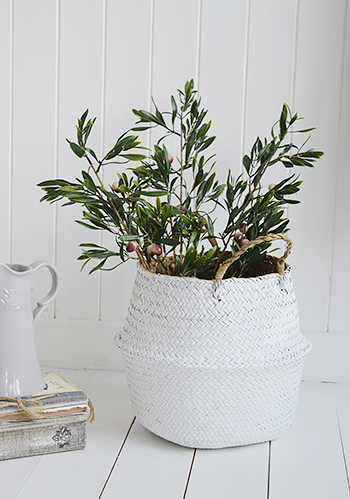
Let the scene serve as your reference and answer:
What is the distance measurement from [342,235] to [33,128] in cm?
81

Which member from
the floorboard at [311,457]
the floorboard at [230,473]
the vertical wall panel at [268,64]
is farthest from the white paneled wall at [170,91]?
the floorboard at [230,473]

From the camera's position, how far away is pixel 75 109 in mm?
1362

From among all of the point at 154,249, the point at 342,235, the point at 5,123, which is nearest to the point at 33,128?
the point at 5,123

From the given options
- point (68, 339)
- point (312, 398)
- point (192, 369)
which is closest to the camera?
point (192, 369)

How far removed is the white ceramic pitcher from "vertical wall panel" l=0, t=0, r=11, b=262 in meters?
0.45

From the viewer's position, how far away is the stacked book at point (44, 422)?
0.95 metres

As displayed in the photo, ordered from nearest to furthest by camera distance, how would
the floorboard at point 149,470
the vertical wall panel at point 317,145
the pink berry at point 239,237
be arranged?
the floorboard at point 149,470 < the pink berry at point 239,237 < the vertical wall panel at point 317,145

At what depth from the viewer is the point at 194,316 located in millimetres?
961

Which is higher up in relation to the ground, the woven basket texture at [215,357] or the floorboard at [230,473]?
the woven basket texture at [215,357]

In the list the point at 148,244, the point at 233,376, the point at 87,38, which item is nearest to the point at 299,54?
the point at 87,38

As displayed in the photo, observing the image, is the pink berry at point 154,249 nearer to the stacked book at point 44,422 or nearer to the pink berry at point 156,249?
the pink berry at point 156,249

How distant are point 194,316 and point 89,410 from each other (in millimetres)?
274

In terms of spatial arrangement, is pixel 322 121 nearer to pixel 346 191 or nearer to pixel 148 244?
pixel 346 191

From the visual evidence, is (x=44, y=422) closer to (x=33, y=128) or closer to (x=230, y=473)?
(x=230, y=473)
